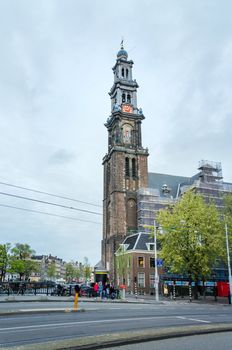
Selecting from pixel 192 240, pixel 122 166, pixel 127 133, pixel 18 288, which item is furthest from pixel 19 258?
pixel 192 240

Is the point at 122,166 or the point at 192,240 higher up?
the point at 122,166

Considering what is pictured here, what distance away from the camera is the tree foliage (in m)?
37.8

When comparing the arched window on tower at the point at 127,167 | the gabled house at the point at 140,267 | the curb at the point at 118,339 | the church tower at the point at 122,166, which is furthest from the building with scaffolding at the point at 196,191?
the curb at the point at 118,339

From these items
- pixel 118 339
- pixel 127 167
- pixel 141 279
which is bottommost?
pixel 141 279

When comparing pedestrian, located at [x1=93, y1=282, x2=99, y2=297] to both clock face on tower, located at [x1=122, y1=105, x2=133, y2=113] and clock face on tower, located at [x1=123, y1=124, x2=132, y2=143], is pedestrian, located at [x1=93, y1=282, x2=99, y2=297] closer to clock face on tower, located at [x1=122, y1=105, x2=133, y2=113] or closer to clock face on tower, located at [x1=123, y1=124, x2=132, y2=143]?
clock face on tower, located at [x1=123, y1=124, x2=132, y2=143]

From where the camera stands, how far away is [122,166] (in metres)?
75.8

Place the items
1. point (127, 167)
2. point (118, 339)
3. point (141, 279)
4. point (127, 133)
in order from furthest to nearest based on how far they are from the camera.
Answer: point (127, 133) < point (127, 167) < point (141, 279) < point (118, 339)

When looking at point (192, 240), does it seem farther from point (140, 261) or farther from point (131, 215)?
point (131, 215)

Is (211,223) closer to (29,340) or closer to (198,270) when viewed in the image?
(198,270)

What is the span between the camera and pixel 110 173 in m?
78.8

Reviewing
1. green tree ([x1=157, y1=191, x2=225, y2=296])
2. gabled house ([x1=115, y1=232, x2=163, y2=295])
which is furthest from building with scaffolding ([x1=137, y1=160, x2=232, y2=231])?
green tree ([x1=157, y1=191, x2=225, y2=296])

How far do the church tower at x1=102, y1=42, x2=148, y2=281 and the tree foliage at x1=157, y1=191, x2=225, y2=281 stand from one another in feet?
98.9

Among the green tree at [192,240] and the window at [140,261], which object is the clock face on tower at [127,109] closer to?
the window at [140,261]

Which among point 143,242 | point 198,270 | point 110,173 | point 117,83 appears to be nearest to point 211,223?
point 198,270
